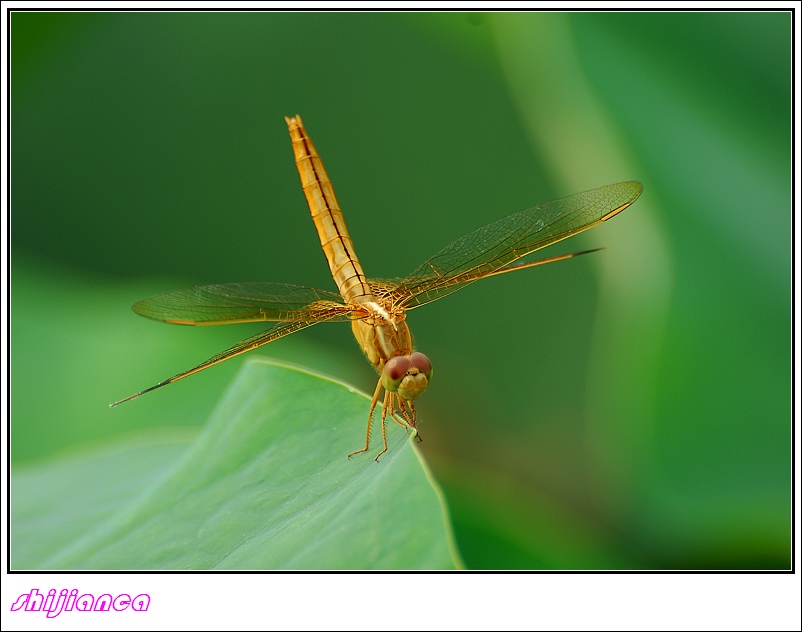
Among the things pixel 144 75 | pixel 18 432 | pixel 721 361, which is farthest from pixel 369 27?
pixel 18 432

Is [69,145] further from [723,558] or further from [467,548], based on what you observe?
[723,558]

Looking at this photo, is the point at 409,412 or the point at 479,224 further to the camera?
the point at 479,224

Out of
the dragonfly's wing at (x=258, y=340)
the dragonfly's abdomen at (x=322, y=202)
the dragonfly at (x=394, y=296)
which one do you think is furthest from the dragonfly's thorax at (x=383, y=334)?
the dragonfly's abdomen at (x=322, y=202)

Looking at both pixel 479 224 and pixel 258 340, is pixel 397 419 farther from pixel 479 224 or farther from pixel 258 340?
pixel 479 224

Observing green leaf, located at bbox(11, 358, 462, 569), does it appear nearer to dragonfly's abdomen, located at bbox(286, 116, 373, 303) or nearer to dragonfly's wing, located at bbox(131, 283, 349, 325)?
dragonfly's wing, located at bbox(131, 283, 349, 325)

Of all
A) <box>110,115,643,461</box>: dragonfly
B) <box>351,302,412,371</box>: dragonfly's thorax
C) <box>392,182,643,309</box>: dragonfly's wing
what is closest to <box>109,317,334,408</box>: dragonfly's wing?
<box>110,115,643,461</box>: dragonfly

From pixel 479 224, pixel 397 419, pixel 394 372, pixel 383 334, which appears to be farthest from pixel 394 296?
pixel 479 224
